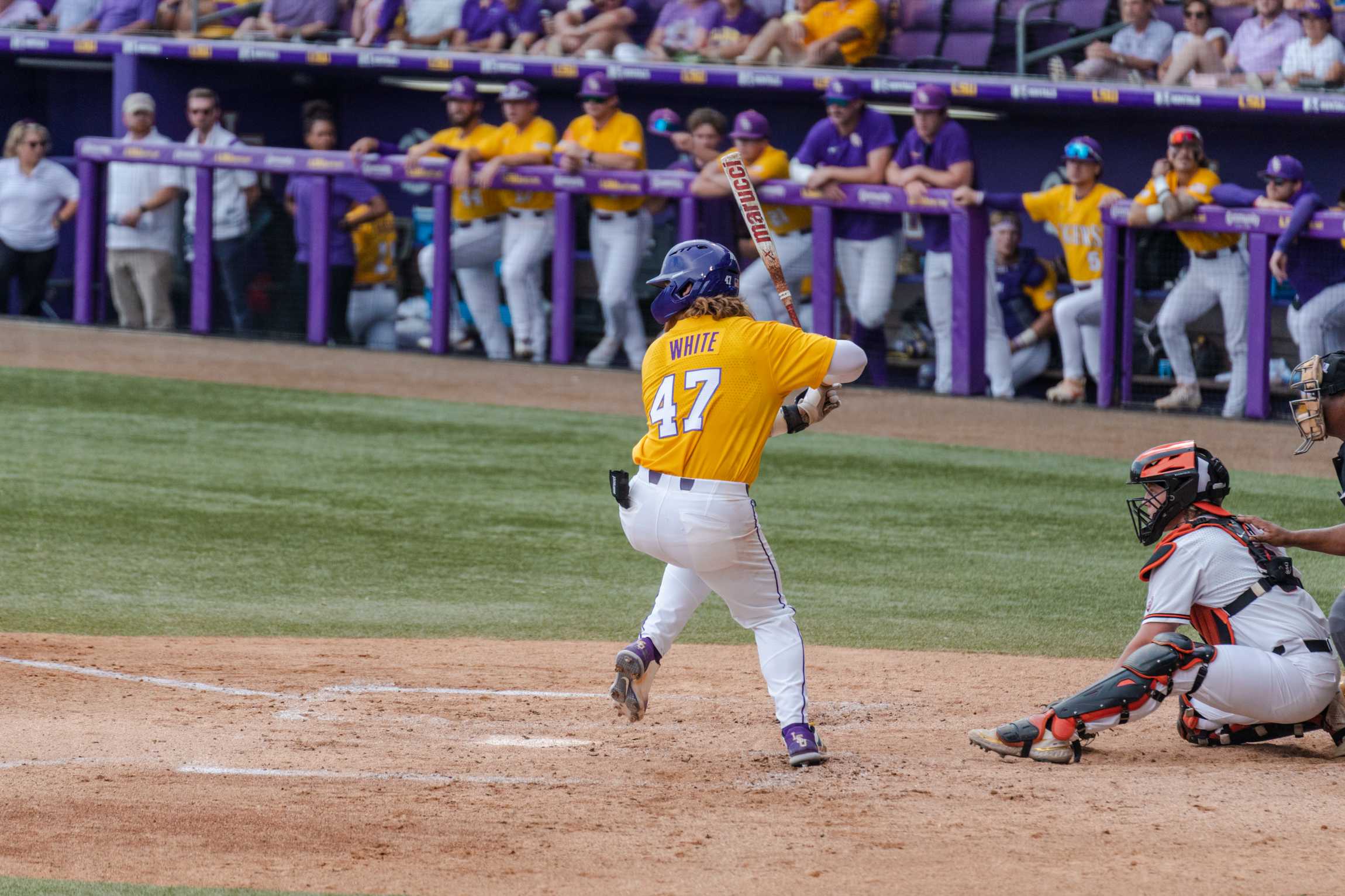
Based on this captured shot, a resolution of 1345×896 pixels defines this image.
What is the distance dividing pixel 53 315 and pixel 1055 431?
8789 millimetres

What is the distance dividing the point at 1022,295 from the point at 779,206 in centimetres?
179

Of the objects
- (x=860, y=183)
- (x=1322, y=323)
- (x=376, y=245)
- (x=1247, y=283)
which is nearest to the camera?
(x=1322, y=323)

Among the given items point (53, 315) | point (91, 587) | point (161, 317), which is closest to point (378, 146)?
point (161, 317)

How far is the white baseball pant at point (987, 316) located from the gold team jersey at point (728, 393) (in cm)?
723

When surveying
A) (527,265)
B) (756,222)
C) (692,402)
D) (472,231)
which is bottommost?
(527,265)

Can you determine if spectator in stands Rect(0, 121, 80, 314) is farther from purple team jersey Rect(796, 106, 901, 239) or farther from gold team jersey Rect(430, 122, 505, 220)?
purple team jersey Rect(796, 106, 901, 239)

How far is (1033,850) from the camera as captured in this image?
13.9 ft

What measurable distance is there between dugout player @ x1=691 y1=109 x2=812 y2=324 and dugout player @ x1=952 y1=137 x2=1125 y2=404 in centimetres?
122

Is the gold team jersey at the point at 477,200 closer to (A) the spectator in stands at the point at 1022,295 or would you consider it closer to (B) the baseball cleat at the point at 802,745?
(A) the spectator in stands at the point at 1022,295

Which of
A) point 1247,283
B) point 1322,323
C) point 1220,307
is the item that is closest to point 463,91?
point 1220,307

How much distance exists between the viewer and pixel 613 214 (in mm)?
12953

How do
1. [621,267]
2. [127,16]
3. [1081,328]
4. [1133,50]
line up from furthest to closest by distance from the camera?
[127,16] → [621,267] → [1133,50] → [1081,328]

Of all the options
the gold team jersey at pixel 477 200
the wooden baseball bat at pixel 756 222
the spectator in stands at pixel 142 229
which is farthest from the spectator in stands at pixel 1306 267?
the spectator in stands at pixel 142 229

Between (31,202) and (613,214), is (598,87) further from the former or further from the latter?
(31,202)
